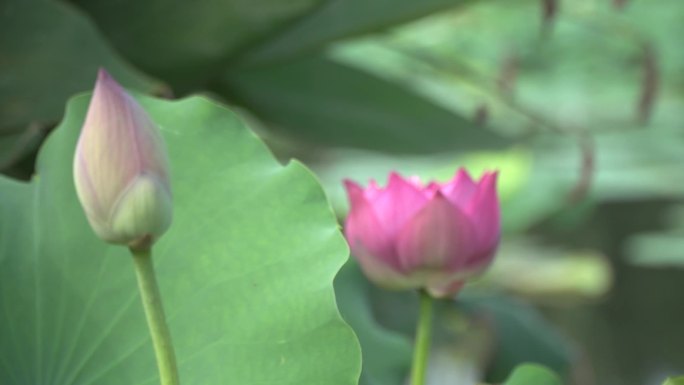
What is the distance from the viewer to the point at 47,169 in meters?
0.40

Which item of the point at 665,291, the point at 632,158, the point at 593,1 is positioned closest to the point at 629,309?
the point at 665,291

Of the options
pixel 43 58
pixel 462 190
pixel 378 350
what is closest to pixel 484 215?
pixel 462 190

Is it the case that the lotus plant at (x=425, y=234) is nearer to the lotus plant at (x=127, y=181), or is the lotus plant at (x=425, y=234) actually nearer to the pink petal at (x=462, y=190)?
the pink petal at (x=462, y=190)

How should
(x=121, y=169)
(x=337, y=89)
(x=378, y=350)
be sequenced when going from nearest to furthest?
(x=121, y=169), (x=378, y=350), (x=337, y=89)

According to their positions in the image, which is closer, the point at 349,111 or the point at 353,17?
the point at 353,17

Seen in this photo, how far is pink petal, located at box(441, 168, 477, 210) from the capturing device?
399 mm

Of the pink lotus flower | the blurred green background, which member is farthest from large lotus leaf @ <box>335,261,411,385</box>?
the pink lotus flower

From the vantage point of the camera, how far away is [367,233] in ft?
1.34

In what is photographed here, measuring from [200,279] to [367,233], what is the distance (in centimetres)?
7

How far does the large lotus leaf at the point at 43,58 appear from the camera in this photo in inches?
21.5

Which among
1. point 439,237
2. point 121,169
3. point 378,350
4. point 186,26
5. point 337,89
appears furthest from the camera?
point 337,89

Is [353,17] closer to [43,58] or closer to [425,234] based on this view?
[43,58]

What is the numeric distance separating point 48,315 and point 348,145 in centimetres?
48

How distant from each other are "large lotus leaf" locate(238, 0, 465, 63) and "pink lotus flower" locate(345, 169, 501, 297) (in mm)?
309
